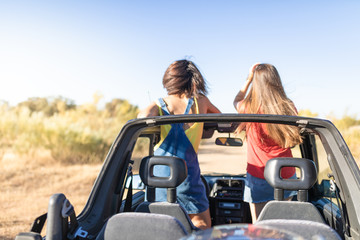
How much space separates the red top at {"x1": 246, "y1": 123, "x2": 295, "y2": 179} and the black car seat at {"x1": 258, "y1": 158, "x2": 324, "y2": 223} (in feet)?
2.74

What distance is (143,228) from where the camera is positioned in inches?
70.8

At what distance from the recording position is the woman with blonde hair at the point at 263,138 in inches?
124

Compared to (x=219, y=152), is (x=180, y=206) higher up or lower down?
higher up

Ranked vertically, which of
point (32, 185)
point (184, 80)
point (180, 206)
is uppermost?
point (184, 80)

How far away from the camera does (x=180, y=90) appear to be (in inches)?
131

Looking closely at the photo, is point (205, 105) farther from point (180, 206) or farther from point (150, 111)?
point (180, 206)

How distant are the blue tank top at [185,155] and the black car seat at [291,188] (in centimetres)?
93

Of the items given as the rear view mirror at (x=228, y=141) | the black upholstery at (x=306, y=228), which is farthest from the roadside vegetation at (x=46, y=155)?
the black upholstery at (x=306, y=228)

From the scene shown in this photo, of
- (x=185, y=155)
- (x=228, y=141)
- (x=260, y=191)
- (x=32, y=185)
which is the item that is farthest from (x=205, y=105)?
(x=32, y=185)

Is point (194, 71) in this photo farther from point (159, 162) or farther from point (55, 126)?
point (55, 126)

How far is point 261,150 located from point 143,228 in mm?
1722

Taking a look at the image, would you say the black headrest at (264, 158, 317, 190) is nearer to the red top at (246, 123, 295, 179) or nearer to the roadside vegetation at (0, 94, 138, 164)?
the red top at (246, 123, 295, 179)

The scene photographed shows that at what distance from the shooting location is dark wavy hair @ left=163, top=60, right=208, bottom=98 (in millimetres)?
3324

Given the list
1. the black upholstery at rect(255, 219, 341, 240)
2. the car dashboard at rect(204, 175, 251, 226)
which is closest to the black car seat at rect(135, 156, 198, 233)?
the black upholstery at rect(255, 219, 341, 240)
